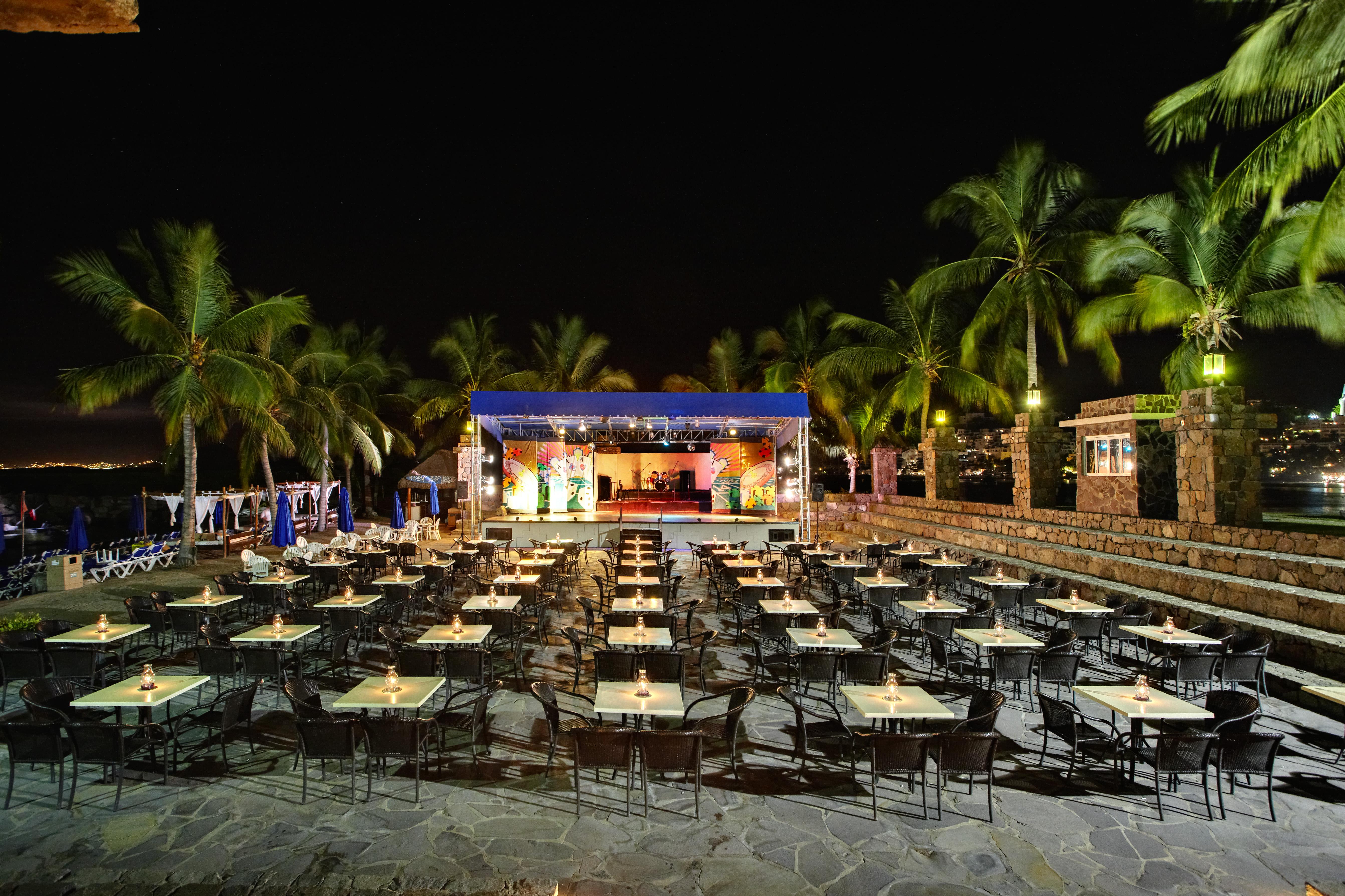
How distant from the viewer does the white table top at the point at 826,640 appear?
654 centimetres

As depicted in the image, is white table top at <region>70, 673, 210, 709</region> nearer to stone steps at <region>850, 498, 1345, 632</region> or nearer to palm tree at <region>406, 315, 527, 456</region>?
stone steps at <region>850, 498, 1345, 632</region>

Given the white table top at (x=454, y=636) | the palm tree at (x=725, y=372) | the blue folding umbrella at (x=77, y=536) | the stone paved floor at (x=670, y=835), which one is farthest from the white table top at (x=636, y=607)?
the palm tree at (x=725, y=372)

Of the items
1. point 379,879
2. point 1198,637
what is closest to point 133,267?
point 379,879

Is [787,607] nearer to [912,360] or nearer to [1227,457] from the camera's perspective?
[1227,457]

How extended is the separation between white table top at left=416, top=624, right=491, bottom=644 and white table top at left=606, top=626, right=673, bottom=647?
1235mm

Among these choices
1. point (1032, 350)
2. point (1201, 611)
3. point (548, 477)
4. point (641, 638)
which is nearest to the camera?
point (641, 638)

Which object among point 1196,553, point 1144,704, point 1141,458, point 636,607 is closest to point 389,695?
point 636,607

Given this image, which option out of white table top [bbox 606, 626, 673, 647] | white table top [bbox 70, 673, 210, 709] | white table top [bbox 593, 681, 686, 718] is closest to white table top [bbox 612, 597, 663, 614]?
white table top [bbox 606, 626, 673, 647]

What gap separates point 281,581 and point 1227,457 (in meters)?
14.1

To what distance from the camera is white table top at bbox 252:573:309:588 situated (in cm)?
948

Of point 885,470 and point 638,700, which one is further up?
point 885,470

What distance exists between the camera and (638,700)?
16.4 ft

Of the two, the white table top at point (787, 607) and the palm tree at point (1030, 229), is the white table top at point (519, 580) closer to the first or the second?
the white table top at point (787, 607)

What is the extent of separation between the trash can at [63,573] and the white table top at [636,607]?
10314mm
